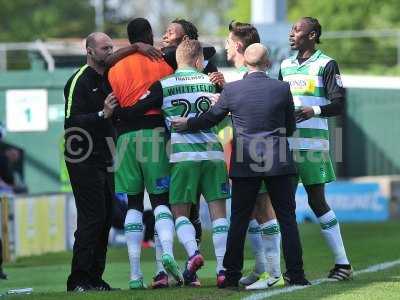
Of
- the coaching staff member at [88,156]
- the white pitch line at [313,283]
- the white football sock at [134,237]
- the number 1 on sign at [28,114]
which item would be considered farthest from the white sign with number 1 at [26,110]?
the white football sock at [134,237]

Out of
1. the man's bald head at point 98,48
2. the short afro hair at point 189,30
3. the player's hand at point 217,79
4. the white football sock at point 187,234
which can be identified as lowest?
the white football sock at point 187,234

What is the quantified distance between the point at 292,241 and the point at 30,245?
9905 mm

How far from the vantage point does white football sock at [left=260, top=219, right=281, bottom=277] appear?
1090cm

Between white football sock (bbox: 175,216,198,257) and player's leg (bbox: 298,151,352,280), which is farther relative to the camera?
player's leg (bbox: 298,151,352,280)

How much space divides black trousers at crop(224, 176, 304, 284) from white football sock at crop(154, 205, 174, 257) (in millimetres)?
558

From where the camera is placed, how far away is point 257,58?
1055 centimetres

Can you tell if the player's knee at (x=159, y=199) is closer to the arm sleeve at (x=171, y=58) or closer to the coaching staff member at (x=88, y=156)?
the coaching staff member at (x=88, y=156)

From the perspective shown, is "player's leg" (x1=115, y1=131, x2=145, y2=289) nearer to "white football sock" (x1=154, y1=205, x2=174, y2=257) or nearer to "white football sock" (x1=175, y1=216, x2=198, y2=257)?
"white football sock" (x1=154, y1=205, x2=174, y2=257)

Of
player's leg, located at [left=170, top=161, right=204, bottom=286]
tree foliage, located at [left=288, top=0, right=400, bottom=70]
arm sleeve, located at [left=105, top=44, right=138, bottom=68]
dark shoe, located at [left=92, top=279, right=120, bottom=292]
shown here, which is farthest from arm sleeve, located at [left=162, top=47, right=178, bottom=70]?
tree foliage, located at [left=288, top=0, right=400, bottom=70]

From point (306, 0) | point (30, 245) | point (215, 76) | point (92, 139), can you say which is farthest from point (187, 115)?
point (306, 0)

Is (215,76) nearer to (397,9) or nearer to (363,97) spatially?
(363,97)

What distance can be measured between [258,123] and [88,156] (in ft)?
6.30

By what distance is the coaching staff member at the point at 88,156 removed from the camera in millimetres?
11555

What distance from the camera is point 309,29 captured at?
11.5 m
